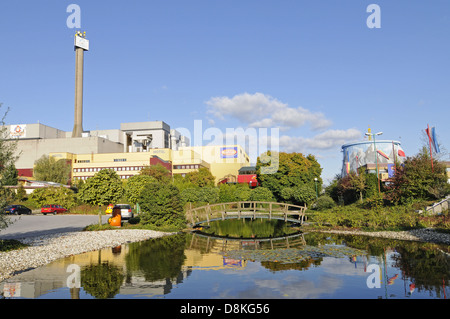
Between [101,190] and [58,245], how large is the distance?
5.80 metres

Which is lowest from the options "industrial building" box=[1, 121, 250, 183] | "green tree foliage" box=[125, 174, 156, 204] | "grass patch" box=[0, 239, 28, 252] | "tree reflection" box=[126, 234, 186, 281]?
"tree reflection" box=[126, 234, 186, 281]

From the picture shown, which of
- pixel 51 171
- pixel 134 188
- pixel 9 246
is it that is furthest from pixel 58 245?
pixel 51 171

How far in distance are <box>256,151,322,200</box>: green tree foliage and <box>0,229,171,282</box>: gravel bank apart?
33380 millimetres

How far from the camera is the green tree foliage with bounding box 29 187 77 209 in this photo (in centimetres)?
4135

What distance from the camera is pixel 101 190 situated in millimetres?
21422

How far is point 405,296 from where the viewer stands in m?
8.71

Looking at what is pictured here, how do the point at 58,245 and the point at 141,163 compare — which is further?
the point at 141,163

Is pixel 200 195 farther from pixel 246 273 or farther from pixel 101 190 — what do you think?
pixel 246 273

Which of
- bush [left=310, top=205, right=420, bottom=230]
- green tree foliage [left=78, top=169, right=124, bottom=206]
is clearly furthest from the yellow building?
bush [left=310, top=205, right=420, bottom=230]

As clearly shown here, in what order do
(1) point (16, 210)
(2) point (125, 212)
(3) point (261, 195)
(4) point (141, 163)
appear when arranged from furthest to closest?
(4) point (141, 163) < (3) point (261, 195) < (1) point (16, 210) < (2) point (125, 212)

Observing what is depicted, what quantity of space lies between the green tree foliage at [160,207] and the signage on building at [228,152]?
63.3m

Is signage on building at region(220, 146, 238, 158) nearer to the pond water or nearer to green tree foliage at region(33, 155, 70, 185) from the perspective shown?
green tree foliage at region(33, 155, 70, 185)
